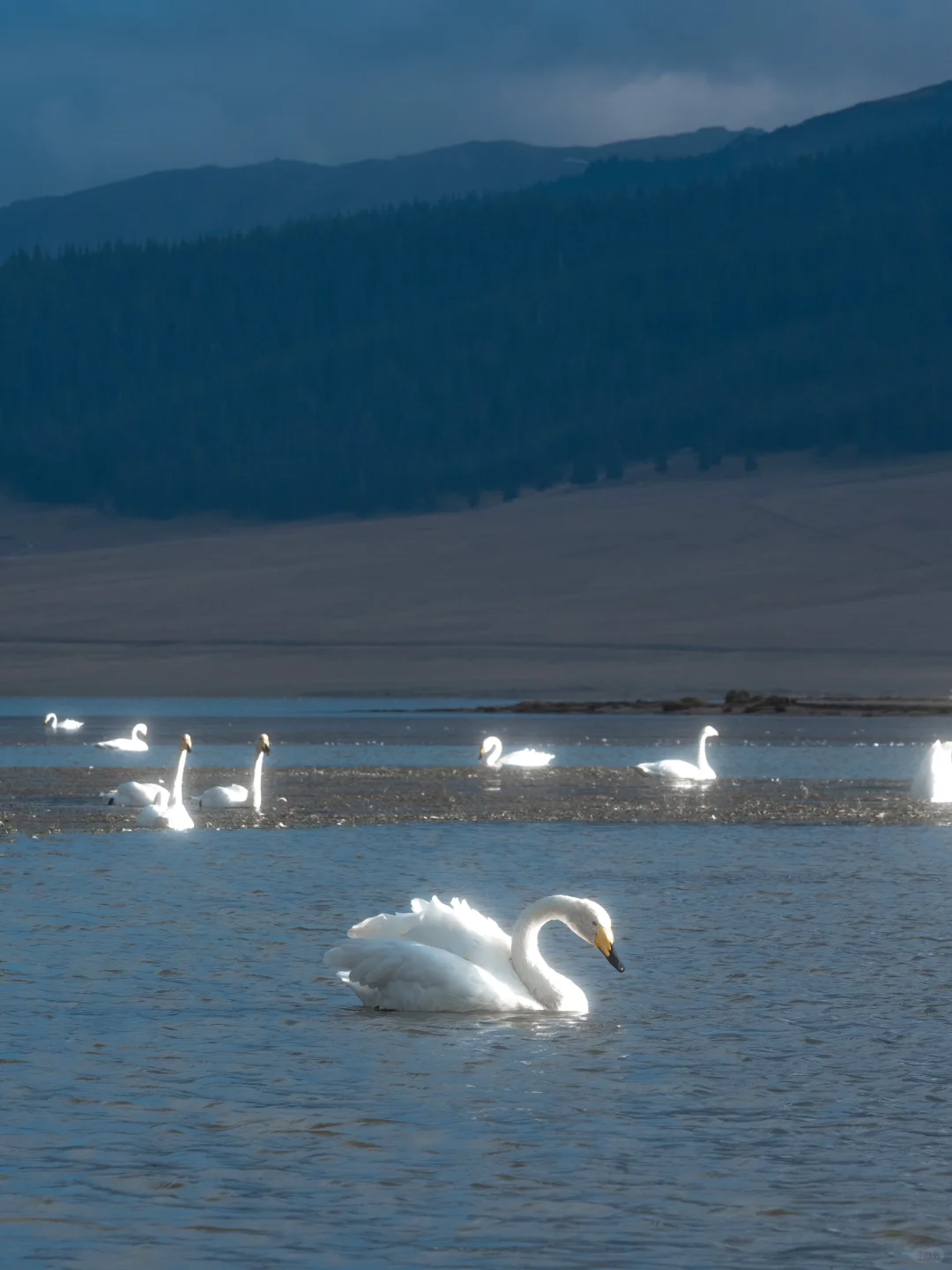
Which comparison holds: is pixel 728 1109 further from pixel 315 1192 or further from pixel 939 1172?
pixel 315 1192

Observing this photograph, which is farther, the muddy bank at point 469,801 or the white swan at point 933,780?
the white swan at point 933,780

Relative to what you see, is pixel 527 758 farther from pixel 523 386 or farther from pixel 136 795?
pixel 523 386

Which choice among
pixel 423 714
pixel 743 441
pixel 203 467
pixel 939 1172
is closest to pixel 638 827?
pixel 939 1172

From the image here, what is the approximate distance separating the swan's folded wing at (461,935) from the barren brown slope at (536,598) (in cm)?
6321

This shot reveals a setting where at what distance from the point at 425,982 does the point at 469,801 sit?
59.0 ft

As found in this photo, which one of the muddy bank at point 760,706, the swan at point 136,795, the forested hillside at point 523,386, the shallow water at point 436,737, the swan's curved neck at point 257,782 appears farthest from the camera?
the forested hillside at point 523,386

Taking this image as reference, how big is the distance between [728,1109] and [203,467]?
169m

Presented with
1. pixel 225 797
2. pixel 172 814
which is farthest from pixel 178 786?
pixel 225 797

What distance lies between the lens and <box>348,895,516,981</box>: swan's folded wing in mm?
14266

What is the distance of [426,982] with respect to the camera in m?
13.8

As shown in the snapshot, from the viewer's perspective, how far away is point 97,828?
26.3 meters

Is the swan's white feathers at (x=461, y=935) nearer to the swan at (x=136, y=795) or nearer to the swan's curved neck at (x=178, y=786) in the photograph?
the swan's curved neck at (x=178, y=786)

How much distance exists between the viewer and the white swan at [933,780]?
102 ft

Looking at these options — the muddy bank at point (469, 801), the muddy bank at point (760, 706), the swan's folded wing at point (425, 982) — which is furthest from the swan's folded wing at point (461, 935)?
the muddy bank at point (760, 706)
